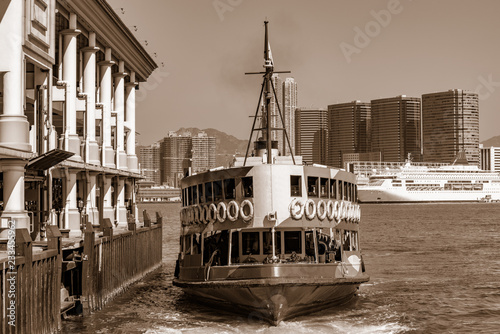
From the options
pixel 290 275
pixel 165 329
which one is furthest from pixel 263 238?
pixel 165 329

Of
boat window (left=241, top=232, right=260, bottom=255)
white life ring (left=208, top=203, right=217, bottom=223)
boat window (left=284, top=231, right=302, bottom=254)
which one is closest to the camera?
white life ring (left=208, top=203, right=217, bottom=223)

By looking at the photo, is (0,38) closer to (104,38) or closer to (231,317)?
(231,317)

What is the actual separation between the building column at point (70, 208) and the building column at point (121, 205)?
486 inches

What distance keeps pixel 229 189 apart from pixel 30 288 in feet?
31.3

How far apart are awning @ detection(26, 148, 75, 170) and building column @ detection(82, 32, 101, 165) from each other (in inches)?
464

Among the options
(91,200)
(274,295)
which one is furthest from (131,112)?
(274,295)

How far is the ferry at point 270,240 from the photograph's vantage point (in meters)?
26.0

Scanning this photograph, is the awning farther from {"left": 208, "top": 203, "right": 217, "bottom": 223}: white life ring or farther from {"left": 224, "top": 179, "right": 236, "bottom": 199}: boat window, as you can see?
{"left": 224, "top": 179, "right": 236, "bottom": 199}: boat window

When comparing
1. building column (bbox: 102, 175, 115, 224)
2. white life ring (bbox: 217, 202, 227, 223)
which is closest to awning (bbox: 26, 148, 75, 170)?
white life ring (bbox: 217, 202, 227, 223)

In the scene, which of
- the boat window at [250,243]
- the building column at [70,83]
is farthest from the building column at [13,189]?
the building column at [70,83]

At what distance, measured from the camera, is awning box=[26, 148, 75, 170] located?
25575 mm

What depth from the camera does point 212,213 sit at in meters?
27.8

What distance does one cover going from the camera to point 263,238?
1094 inches

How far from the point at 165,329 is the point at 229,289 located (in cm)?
349
